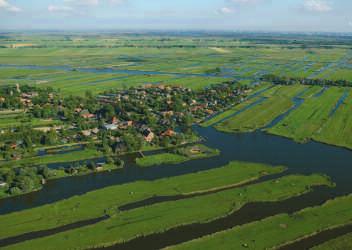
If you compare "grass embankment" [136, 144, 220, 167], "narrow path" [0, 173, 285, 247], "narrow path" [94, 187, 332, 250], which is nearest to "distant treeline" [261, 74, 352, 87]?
"grass embankment" [136, 144, 220, 167]

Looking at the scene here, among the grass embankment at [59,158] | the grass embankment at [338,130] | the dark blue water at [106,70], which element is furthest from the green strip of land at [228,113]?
the dark blue water at [106,70]

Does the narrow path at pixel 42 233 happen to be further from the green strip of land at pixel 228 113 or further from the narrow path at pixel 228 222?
the green strip of land at pixel 228 113

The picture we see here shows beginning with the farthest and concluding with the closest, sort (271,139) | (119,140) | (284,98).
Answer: (284,98) < (271,139) < (119,140)

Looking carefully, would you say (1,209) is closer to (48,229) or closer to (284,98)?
(48,229)

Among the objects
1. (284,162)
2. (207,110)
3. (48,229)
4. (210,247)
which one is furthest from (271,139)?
(48,229)

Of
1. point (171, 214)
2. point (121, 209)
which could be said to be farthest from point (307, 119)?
point (121, 209)
